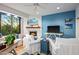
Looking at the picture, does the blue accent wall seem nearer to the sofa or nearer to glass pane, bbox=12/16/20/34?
the sofa

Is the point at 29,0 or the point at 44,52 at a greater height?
the point at 29,0

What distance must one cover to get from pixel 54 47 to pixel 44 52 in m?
0.18

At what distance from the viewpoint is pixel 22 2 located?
1927mm

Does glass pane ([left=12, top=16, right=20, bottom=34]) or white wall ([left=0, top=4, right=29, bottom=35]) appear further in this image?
glass pane ([left=12, top=16, right=20, bottom=34])

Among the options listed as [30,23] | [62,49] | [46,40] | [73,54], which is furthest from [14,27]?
[73,54]

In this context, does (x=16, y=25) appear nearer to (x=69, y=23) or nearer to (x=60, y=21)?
(x=60, y=21)

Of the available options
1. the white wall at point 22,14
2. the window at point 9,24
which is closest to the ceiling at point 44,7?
the white wall at point 22,14

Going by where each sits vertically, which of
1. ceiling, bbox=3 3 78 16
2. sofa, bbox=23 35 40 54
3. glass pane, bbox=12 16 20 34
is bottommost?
sofa, bbox=23 35 40 54

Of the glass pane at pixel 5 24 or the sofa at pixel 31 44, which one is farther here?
the sofa at pixel 31 44

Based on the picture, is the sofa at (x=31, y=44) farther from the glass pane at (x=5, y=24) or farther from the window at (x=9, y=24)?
the glass pane at (x=5, y=24)

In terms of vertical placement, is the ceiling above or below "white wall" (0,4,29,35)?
above

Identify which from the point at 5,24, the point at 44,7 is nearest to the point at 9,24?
the point at 5,24

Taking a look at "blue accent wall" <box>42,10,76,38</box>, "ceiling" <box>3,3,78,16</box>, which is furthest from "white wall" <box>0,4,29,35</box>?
"blue accent wall" <box>42,10,76,38</box>
